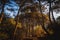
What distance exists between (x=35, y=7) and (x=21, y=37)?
23.4 ft

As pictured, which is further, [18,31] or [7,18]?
[18,31]

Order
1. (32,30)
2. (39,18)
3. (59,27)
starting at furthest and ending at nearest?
(32,30) < (39,18) < (59,27)

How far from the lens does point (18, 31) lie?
3133 cm

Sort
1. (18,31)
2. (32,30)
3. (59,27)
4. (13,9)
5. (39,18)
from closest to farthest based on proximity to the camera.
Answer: (59,27), (13,9), (39,18), (18,31), (32,30)

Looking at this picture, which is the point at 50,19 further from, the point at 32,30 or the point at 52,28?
the point at 32,30

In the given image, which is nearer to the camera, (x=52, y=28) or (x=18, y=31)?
(x=52, y=28)

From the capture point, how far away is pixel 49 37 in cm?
2500

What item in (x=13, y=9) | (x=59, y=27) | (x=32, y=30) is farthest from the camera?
(x=32, y=30)

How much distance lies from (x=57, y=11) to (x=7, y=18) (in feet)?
20.1

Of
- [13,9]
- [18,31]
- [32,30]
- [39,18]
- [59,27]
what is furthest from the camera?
[32,30]

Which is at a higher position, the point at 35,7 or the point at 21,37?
the point at 35,7

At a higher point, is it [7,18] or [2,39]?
[7,18]

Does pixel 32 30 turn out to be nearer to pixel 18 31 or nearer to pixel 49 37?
pixel 18 31

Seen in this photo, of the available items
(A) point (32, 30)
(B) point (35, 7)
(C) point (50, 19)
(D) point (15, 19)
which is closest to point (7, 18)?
(D) point (15, 19)
